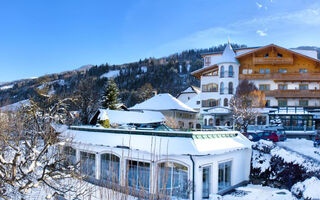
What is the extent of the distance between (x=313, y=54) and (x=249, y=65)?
35.2 feet

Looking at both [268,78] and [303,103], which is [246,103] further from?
[303,103]

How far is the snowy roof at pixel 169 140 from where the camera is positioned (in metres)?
13.9

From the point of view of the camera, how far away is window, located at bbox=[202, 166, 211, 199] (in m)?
14.5

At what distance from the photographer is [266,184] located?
18.3 metres

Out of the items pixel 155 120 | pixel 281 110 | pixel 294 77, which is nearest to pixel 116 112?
pixel 155 120

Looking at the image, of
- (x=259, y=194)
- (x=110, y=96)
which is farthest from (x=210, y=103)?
(x=259, y=194)

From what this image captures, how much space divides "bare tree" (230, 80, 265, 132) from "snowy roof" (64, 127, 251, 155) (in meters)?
13.1

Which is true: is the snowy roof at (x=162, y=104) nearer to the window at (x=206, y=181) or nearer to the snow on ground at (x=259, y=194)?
the snow on ground at (x=259, y=194)

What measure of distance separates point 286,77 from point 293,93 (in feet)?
8.85

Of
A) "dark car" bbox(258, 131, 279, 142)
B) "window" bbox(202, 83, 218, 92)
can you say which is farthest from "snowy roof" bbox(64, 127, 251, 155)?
"window" bbox(202, 83, 218, 92)

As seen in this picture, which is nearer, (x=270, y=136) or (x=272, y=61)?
(x=270, y=136)

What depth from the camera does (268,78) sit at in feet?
139

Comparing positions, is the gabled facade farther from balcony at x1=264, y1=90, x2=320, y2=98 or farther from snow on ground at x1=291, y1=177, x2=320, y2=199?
snow on ground at x1=291, y1=177, x2=320, y2=199

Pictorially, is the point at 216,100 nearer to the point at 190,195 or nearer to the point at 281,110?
the point at 281,110
